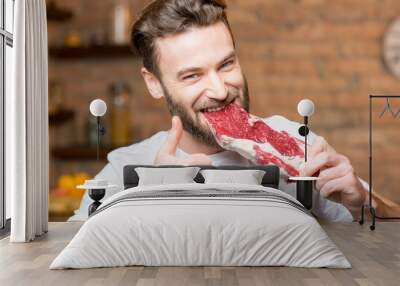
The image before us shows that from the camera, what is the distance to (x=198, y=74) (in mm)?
6348

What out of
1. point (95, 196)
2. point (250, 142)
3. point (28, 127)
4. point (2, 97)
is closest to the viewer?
point (28, 127)

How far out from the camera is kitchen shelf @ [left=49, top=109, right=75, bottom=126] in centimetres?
656

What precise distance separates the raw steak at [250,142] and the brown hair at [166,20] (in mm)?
810

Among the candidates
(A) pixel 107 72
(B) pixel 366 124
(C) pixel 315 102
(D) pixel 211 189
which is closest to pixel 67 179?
(A) pixel 107 72

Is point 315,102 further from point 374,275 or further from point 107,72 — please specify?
point 374,275

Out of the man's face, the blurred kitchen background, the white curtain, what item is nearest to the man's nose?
the man's face

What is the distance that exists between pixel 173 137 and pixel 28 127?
161 cm

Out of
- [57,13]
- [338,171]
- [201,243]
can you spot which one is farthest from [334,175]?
[57,13]

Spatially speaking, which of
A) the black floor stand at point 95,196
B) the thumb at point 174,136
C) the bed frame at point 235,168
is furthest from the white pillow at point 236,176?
the black floor stand at point 95,196

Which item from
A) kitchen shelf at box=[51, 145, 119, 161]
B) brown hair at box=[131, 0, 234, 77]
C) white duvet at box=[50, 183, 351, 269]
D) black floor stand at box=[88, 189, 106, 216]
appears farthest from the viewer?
kitchen shelf at box=[51, 145, 119, 161]

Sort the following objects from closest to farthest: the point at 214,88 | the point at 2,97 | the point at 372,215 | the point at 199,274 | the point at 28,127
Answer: the point at 199,274 < the point at 28,127 < the point at 2,97 < the point at 372,215 < the point at 214,88

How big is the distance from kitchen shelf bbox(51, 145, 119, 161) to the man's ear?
0.70 m

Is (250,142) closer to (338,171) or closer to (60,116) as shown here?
(338,171)

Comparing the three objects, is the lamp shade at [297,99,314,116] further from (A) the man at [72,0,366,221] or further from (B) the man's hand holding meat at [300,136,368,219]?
(B) the man's hand holding meat at [300,136,368,219]
